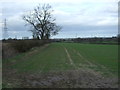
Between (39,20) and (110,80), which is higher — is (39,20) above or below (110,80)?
above

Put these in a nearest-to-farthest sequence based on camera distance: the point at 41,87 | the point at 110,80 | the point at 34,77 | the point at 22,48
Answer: the point at 41,87 < the point at 110,80 < the point at 34,77 < the point at 22,48

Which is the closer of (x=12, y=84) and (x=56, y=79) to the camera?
(x=12, y=84)

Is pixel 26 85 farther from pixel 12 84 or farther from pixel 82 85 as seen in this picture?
pixel 82 85

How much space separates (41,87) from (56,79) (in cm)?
224

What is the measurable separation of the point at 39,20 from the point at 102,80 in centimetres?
7656

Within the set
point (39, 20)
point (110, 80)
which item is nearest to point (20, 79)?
point (110, 80)

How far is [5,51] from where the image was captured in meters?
26.9

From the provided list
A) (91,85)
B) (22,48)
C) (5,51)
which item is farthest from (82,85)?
(22,48)

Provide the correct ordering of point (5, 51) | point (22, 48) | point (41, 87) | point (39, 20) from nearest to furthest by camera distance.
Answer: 1. point (41, 87)
2. point (5, 51)
3. point (22, 48)
4. point (39, 20)

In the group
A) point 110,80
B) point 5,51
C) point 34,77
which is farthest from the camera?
point 5,51

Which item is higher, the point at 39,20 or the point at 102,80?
the point at 39,20

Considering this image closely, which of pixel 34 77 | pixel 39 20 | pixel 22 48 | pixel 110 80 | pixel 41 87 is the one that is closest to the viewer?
pixel 41 87

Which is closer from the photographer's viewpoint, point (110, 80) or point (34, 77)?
point (110, 80)

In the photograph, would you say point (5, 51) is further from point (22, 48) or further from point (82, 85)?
point (82, 85)
